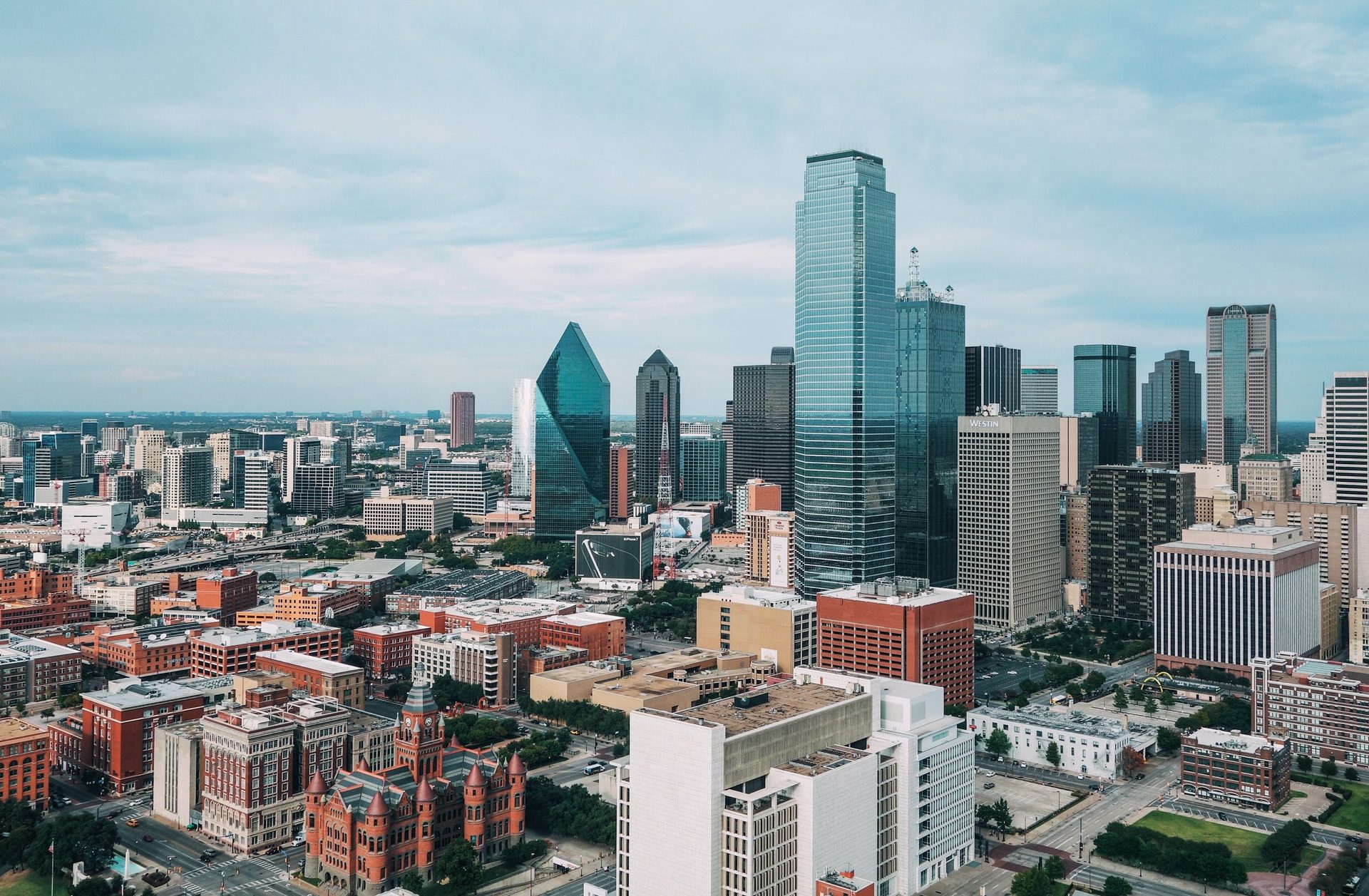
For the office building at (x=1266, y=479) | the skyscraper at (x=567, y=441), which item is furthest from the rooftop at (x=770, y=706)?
the office building at (x=1266, y=479)

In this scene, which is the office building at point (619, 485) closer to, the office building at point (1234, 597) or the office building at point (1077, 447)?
the office building at point (1077, 447)

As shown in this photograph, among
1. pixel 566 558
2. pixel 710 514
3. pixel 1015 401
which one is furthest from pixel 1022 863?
pixel 1015 401

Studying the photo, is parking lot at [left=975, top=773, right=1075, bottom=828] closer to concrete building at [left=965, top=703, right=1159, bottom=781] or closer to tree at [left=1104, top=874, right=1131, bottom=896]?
concrete building at [left=965, top=703, right=1159, bottom=781]

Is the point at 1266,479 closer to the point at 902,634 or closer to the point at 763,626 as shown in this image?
the point at 763,626

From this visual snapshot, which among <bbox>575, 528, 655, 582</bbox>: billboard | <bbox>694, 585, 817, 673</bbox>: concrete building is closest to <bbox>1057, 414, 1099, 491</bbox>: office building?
<bbox>575, 528, 655, 582</bbox>: billboard

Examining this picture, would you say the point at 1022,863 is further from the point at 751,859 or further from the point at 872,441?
the point at 872,441
